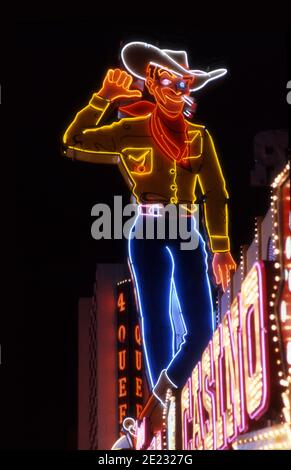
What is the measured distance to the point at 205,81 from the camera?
1869cm

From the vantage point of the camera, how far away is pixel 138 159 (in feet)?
58.9

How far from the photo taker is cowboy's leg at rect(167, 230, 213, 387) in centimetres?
1554

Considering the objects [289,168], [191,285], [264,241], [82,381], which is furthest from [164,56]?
[82,381]

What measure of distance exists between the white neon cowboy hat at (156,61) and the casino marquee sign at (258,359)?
8908 millimetres

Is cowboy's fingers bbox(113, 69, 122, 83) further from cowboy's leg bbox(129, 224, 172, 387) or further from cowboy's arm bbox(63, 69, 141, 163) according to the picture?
cowboy's leg bbox(129, 224, 172, 387)

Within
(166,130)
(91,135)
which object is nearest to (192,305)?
(166,130)

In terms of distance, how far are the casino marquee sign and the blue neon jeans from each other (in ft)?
20.2

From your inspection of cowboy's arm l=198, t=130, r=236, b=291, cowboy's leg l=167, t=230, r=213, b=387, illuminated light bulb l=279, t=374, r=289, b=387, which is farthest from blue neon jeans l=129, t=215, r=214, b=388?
illuminated light bulb l=279, t=374, r=289, b=387

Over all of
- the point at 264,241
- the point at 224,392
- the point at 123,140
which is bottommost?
the point at 224,392

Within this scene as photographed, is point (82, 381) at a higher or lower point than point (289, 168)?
higher

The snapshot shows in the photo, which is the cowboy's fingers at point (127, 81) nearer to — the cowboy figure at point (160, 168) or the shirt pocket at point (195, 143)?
the cowboy figure at point (160, 168)

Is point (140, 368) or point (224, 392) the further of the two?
point (140, 368)

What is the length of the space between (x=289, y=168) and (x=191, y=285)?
31.9 ft
